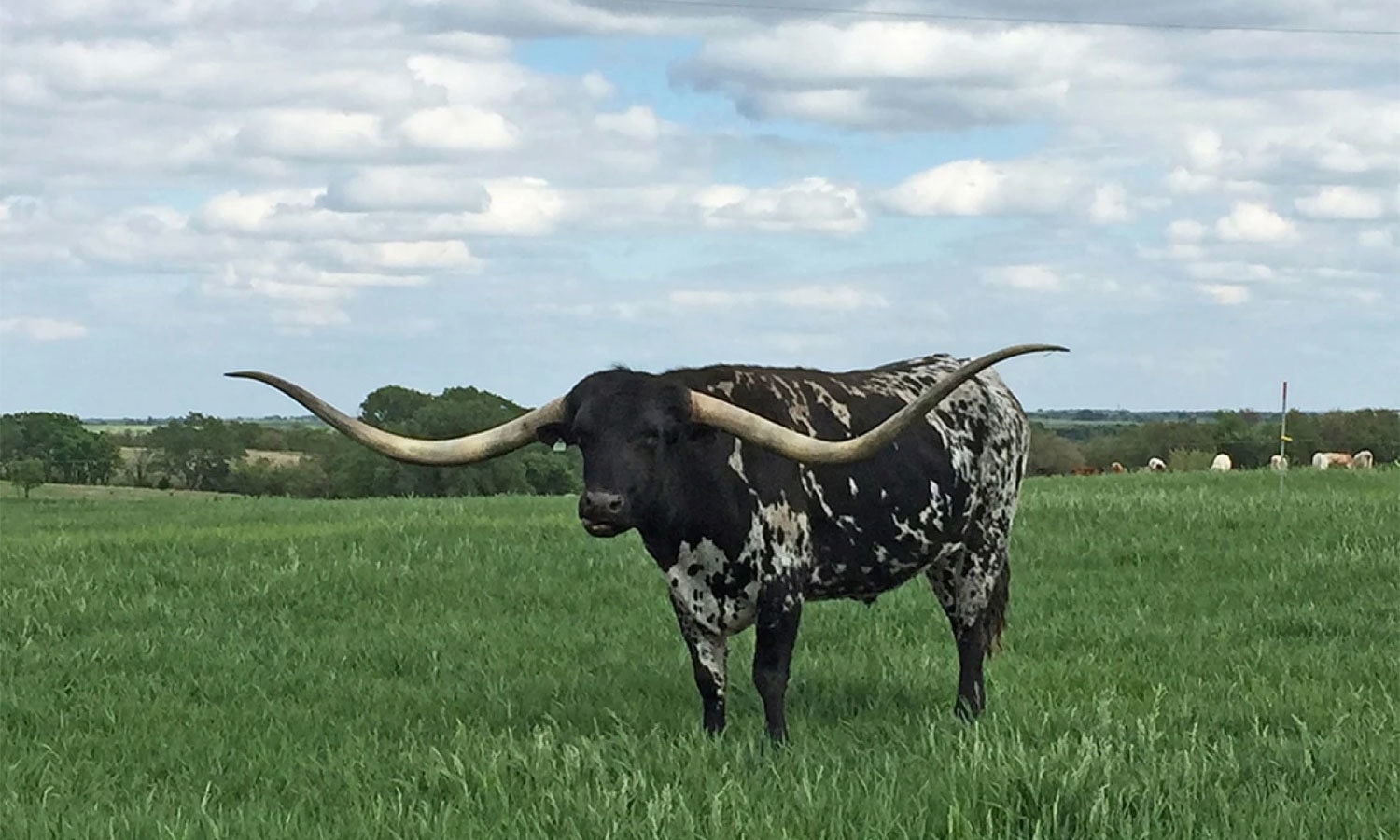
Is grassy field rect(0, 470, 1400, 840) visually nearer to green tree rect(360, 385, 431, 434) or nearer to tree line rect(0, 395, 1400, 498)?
green tree rect(360, 385, 431, 434)

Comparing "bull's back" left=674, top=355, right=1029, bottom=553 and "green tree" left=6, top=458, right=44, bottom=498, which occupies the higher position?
"bull's back" left=674, top=355, right=1029, bottom=553

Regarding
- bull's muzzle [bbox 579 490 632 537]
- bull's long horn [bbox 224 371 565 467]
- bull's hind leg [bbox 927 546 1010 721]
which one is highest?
bull's long horn [bbox 224 371 565 467]

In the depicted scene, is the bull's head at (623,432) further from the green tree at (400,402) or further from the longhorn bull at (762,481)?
the green tree at (400,402)

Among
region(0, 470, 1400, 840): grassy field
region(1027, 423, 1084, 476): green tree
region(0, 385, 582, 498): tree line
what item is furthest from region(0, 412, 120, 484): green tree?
region(0, 470, 1400, 840): grassy field

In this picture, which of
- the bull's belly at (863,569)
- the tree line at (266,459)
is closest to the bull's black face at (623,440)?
the bull's belly at (863,569)

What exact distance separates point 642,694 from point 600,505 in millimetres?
2467

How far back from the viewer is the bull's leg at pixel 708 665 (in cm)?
795

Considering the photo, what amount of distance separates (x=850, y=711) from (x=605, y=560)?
20.6 ft

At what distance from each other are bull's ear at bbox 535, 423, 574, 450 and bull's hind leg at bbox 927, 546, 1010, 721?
2711mm

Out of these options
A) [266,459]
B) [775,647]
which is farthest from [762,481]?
[266,459]

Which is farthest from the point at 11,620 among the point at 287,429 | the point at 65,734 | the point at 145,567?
the point at 287,429

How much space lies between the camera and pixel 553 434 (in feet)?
25.8

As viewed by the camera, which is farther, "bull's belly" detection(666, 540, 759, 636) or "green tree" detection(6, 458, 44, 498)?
"green tree" detection(6, 458, 44, 498)

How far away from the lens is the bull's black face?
7.11m
